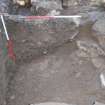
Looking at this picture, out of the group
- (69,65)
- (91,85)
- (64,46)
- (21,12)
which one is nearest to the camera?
(91,85)

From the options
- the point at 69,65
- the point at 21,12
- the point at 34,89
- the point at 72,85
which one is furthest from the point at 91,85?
the point at 21,12

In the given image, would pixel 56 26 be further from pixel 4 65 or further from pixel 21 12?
pixel 4 65

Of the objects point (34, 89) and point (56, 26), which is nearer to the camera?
point (34, 89)

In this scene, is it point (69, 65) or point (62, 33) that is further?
point (62, 33)

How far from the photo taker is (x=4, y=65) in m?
3.42

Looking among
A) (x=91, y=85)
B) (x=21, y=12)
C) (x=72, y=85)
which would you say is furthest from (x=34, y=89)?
(x=21, y=12)

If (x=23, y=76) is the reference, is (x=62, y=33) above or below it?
above

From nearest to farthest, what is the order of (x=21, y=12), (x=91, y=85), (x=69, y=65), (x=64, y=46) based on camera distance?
(x=91, y=85), (x=69, y=65), (x=64, y=46), (x=21, y=12)

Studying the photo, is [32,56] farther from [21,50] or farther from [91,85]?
[91,85]

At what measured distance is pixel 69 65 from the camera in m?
3.71

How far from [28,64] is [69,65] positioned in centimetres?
60

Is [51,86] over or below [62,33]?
below

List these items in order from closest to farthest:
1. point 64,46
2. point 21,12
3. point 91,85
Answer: point 91,85 → point 64,46 → point 21,12

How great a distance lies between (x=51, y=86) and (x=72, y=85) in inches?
10.9
